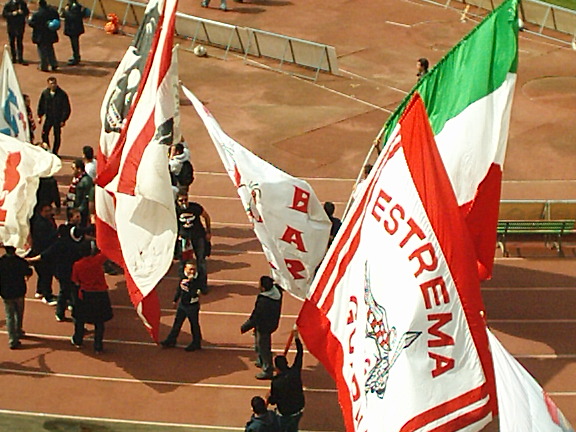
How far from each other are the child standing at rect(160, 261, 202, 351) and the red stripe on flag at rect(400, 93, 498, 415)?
535 cm

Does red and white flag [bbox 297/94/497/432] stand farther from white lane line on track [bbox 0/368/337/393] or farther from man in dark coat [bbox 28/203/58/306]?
man in dark coat [bbox 28/203/58/306]

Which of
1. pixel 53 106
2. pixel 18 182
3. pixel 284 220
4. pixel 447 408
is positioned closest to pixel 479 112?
pixel 284 220

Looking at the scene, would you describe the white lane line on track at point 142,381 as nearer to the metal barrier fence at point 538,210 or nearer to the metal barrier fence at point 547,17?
the metal barrier fence at point 538,210

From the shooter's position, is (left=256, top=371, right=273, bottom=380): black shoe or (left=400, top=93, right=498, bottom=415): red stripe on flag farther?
(left=256, top=371, right=273, bottom=380): black shoe

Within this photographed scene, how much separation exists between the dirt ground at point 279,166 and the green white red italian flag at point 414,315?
144 inches

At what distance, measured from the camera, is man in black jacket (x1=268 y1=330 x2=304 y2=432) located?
504 inches

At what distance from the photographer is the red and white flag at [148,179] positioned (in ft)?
44.4

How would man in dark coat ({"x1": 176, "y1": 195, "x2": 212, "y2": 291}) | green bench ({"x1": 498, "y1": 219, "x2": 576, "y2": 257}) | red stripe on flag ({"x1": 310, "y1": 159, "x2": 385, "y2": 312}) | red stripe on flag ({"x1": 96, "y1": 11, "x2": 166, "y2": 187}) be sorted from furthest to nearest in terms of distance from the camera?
green bench ({"x1": 498, "y1": 219, "x2": 576, "y2": 257}), man in dark coat ({"x1": 176, "y1": 195, "x2": 212, "y2": 291}), red stripe on flag ({"x1": 96, "y1": 11, "x2": 166, "y2": 187}), red stripe on flag ({"x1": 310, "y1": 159, "x2": 385, "y2": 312})

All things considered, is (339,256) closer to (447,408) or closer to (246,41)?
(447,408)

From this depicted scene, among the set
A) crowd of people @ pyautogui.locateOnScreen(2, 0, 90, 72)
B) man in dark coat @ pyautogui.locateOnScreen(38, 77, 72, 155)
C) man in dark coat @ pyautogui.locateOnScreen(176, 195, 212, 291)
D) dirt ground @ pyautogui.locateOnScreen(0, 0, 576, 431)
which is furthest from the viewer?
crowd of people @ pyautogui.locateOnScreen(2, 0, 90, 72)

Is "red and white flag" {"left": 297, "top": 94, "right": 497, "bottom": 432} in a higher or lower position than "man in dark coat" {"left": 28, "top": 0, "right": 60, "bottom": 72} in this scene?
higher

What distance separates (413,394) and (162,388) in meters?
5.73

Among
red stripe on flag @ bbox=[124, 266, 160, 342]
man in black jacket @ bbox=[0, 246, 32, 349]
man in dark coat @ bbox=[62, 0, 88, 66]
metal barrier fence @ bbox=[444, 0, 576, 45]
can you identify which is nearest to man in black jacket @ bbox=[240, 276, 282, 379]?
red stripe on flag @ bbox=[124, 266, 160, 342]

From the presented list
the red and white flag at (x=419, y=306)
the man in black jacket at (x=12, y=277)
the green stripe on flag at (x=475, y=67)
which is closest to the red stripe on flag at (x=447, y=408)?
the red and white flag at (x=419, y=306)
